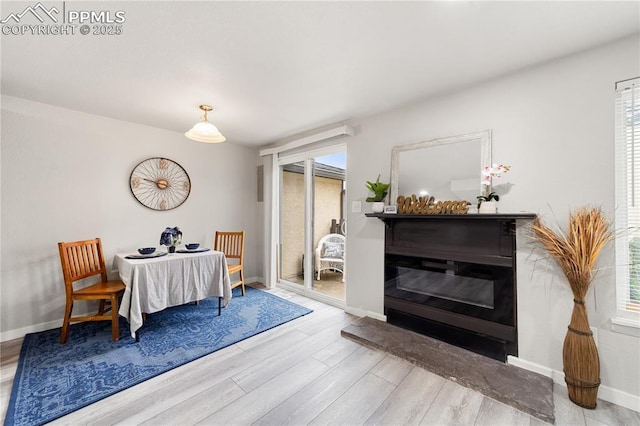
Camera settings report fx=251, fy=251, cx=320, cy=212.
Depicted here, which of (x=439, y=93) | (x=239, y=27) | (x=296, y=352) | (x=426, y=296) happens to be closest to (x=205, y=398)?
(x=296, y=352)

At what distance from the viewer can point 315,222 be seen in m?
3.87

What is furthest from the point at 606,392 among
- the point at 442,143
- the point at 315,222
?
the point at 315,222

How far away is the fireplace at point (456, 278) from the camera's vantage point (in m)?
2.12

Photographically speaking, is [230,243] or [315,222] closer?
[315,222]

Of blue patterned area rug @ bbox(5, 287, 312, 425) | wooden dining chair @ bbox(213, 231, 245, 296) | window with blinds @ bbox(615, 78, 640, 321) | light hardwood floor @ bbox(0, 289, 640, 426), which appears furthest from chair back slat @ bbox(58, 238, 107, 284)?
window with blinds @ bbox(615, 78, 640, 321)

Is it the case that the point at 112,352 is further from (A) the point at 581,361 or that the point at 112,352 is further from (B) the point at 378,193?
(A) the point at 581,361

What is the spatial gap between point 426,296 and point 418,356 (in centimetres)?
63

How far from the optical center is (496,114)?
7.27 feet

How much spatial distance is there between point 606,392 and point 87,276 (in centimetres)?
463

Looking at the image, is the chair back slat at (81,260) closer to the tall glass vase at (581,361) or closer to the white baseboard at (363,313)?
the white baseboard at (363,313)

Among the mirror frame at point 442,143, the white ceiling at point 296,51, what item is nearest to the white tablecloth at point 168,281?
the white ceiling at point 296,51

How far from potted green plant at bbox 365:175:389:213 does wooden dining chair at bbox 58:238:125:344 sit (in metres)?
2.83

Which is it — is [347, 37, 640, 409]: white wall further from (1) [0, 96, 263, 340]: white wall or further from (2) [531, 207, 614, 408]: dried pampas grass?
(1) [0, 96, 263, 340]: white wall

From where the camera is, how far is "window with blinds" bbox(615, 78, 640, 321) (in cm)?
169
